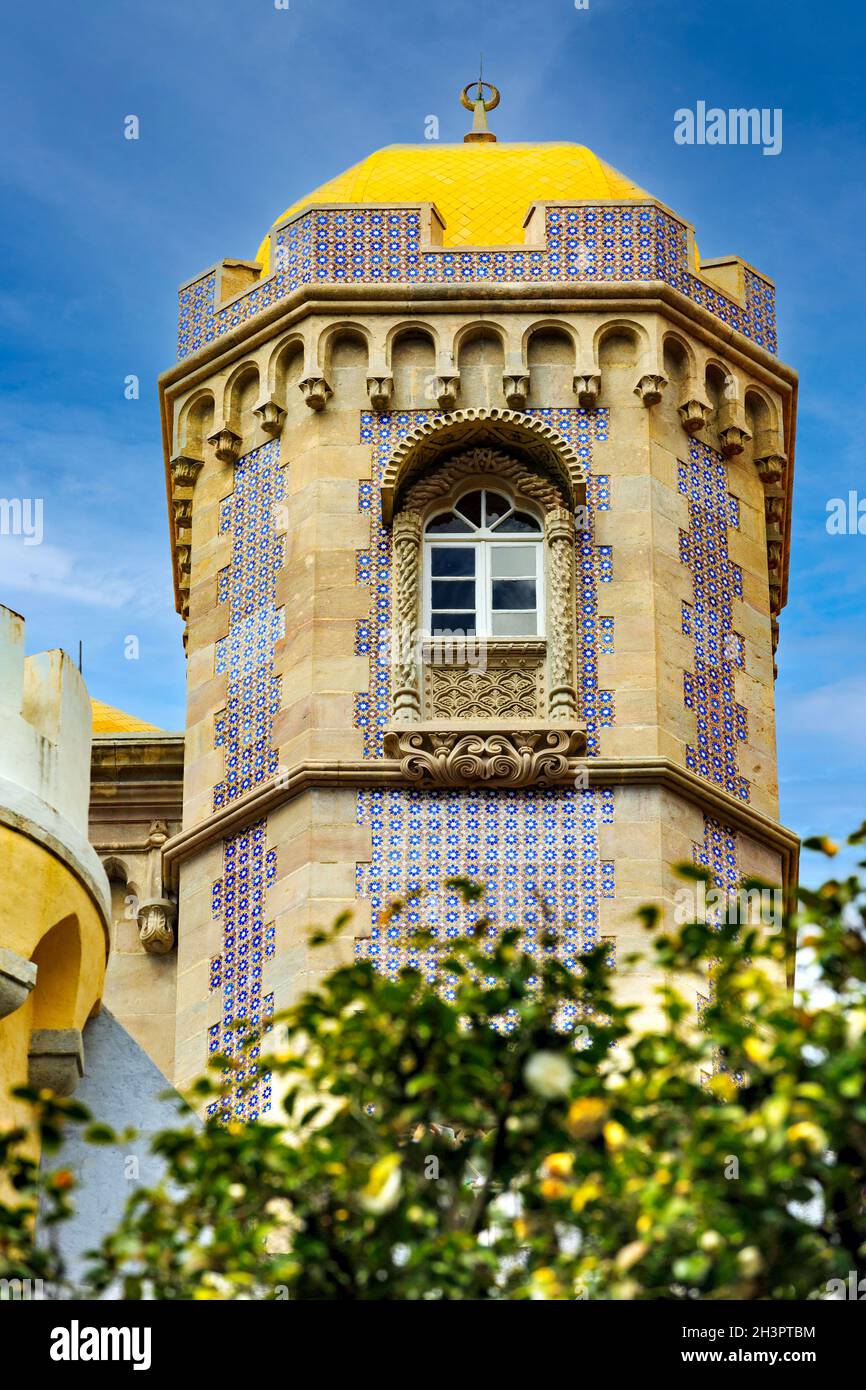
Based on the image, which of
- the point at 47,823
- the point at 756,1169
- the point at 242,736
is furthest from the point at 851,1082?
the point at 242,736

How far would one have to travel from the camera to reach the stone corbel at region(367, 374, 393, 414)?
26.5 metres

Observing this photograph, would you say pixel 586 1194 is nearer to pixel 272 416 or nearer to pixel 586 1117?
pixel 586 1117

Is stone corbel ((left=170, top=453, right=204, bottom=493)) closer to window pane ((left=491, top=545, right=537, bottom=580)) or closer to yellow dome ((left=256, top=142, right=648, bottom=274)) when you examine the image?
yellow dome ((left=256, top=142, right=648, bottom=274))

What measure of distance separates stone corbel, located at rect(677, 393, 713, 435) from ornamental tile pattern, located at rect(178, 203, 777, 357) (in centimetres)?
86

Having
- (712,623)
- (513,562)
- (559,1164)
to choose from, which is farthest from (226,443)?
(559,1164)

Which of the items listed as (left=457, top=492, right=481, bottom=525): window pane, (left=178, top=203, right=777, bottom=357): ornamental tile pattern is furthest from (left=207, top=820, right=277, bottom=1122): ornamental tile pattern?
(left=178, top=203, right=777, bottom=357): ornamental tile pattern

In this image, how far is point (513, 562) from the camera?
25891 mm

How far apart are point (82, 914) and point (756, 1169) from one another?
8.38m

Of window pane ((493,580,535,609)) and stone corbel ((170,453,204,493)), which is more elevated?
stone corbel ((170,453,204,493))

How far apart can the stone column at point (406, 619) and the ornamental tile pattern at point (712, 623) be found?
1.89m

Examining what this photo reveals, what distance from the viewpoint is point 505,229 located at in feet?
91.0

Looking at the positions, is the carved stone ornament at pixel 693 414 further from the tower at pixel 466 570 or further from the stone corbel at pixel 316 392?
the stone corbel at pixel 316 392

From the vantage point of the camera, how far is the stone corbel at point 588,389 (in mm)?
26391
